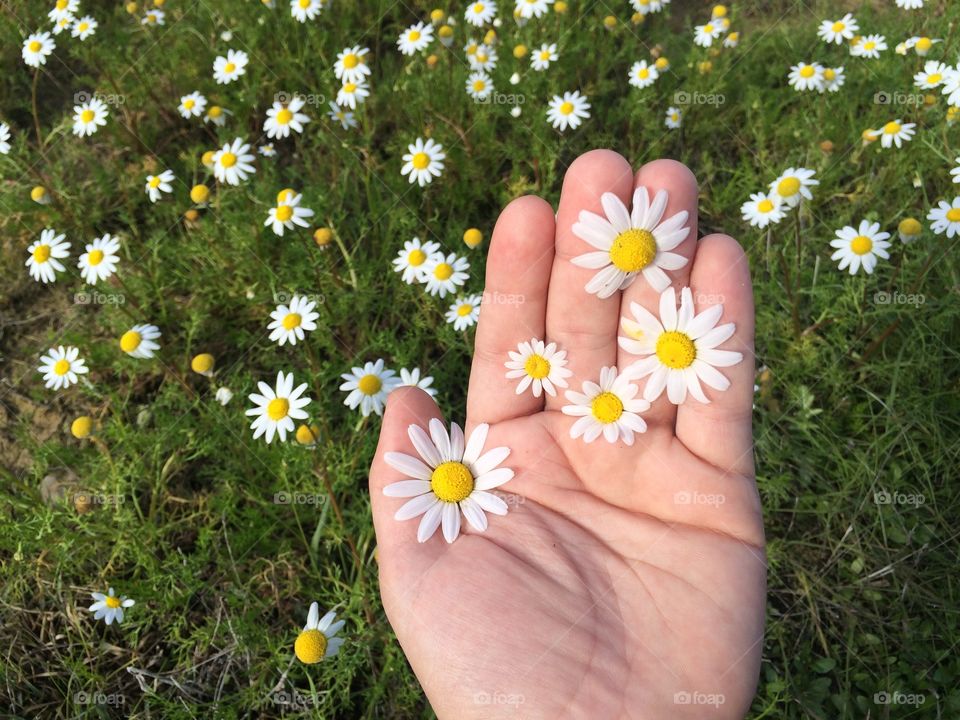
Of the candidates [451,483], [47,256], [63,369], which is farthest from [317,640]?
[47,256]

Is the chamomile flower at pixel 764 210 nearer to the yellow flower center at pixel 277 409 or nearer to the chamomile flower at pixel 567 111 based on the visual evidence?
the chamomile flower at pixel 567 111

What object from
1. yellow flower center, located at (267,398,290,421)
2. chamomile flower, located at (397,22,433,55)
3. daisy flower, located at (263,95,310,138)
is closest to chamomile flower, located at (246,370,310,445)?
yellow flower center, located at (267,398,290,421)

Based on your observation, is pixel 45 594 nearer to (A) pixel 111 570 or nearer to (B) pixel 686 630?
(A) pixel 111 570

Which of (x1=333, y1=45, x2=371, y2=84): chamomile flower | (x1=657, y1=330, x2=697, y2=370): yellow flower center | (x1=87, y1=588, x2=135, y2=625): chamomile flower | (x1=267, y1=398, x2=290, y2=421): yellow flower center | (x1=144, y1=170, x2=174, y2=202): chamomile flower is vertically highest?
(x1=333, y1=45, x2=371, y2=84): chamomile flower

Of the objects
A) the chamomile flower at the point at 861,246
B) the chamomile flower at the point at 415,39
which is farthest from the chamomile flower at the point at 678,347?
the chamomile flower at the point at 415,39

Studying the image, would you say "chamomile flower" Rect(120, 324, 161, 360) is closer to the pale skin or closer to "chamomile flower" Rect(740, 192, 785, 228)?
the pale skin

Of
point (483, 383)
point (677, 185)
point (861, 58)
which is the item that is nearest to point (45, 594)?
point (483, 383)

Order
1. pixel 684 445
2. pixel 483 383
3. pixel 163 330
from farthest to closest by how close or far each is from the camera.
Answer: pixel 163 330 → pixel 483 383 → pixel 684 445
